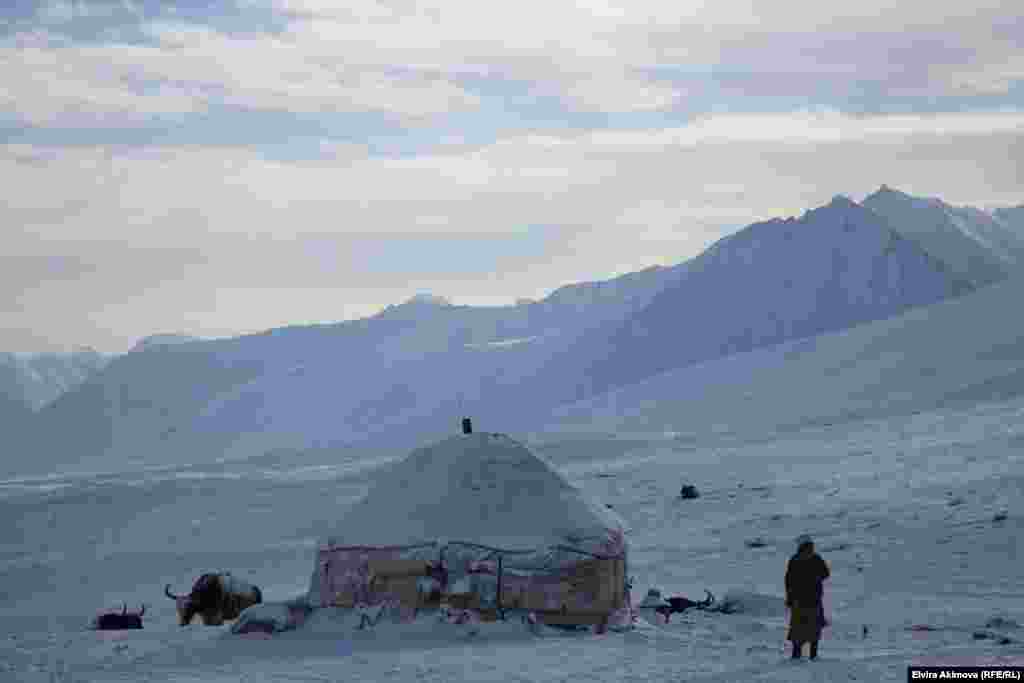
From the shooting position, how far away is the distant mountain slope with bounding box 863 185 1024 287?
137125mm

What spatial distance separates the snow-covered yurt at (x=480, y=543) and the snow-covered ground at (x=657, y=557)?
0.46 meters

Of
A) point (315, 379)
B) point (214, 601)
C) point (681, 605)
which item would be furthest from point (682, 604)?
point (315, 379)

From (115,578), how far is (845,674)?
2459cm

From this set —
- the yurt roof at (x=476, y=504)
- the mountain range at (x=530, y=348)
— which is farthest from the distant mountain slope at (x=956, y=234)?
the yurt roof at (x=476, y=504)

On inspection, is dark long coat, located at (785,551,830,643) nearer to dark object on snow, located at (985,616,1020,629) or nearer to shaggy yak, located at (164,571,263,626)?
dark object on snow, located at (985,616,1020,629)

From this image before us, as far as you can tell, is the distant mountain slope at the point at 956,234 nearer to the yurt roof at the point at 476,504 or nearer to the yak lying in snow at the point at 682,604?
the yak lying in snow at the point at 682,604

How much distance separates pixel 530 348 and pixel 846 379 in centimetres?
6650

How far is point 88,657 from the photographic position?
18375 mm

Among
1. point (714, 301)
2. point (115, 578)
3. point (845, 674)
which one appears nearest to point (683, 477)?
point (115, 578)

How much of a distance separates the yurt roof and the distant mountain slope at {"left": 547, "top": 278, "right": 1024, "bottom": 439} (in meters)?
34.4

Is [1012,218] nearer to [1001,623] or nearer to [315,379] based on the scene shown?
[315,379]

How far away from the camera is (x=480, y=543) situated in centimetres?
1933

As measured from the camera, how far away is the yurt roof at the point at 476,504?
19516 millimetres

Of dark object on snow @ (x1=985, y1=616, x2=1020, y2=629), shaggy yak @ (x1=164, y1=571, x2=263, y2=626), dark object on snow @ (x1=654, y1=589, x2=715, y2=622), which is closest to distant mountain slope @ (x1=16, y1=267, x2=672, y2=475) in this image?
shaggy yak @ (x1=164, y1=571, x2=263, y2=626)
